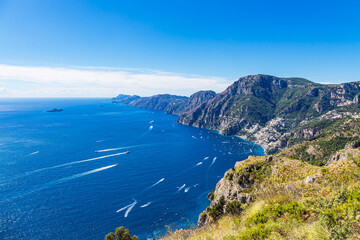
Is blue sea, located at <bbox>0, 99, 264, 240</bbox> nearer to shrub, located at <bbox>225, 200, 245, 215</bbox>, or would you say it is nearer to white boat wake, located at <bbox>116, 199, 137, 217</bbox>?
white boat wake, located at <bbox>116, 199, 137, 217</bbox>

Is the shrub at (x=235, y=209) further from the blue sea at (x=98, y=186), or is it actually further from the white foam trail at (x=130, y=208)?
the white foam trail at (x=130, y=208)

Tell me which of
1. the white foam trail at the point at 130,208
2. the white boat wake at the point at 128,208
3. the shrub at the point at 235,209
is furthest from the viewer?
the white boat wake at the point at 128,208

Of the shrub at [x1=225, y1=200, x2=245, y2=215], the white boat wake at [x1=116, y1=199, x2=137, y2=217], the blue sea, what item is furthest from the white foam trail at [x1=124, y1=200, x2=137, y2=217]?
the shrub at [x1=225, y1=200, x2=245, y2=215]

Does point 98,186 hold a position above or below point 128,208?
above

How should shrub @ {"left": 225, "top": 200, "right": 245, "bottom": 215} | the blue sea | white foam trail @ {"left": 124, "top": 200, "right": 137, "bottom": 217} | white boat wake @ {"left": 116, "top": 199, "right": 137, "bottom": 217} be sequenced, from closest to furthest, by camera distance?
shrub @ {"left": 225, "top": 200, "right": 245, "bottom": 215}, the blue sea, white foam trail @ {"left": 124, "top": 200, "right": 137, "bottom": 217}, white boat wake @ {"left": 116, "top": 199, "right": 137, "bottom": 217}

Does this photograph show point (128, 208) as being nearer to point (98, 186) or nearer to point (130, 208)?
point (130, 208)

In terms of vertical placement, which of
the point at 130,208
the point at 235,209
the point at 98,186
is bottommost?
the point at 130,208

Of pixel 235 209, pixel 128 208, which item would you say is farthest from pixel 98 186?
pixel 235 209

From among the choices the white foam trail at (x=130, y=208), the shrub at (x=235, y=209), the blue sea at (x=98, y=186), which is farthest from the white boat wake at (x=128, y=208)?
the shrub at (x=235, y=209)

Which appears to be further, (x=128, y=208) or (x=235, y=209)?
(x=128, y=208)

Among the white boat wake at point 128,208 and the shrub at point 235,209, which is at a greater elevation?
the shrub at point 235,209

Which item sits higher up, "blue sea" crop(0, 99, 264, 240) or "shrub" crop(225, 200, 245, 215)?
"shrub" crop(225, 200, 245, 215)
